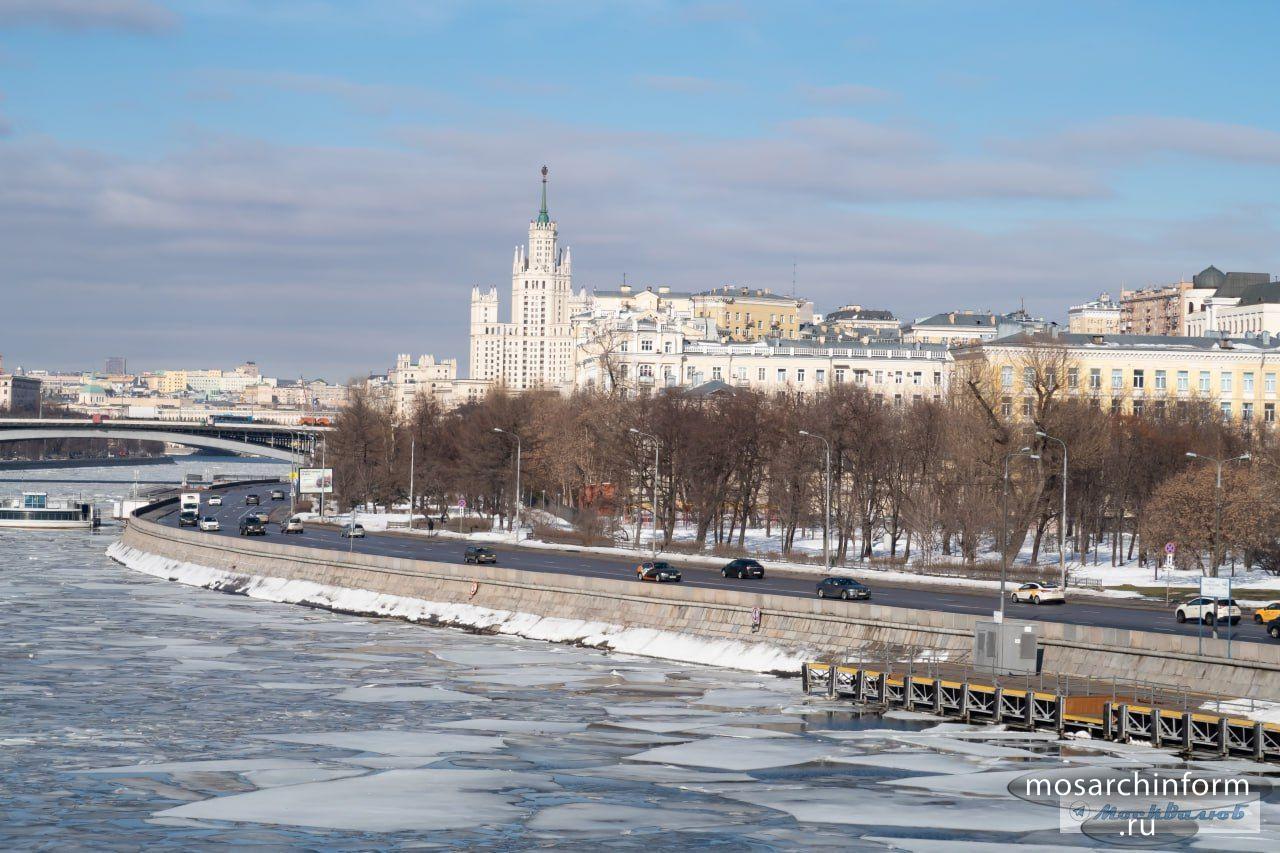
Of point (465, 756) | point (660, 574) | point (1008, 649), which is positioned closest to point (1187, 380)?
point (660, 574)

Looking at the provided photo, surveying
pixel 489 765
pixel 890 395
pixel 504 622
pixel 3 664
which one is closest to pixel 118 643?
pixel 3 664

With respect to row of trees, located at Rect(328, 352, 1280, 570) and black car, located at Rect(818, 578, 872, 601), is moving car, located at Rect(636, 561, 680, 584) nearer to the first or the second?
black car, located at Rect(818, 578, 872, 601)

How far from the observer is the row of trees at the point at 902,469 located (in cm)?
9612

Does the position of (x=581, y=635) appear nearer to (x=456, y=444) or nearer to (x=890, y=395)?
(x=456, y=444)

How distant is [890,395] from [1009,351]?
4064 cm

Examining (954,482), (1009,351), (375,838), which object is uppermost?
(1009,351)

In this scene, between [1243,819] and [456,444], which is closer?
[1243,819]

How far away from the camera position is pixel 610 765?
3934 cm

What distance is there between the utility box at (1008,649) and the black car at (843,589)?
20665 millimetres

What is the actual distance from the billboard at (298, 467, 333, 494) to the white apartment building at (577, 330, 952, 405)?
2782 cm

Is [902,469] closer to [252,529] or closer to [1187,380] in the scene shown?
[1187,380]

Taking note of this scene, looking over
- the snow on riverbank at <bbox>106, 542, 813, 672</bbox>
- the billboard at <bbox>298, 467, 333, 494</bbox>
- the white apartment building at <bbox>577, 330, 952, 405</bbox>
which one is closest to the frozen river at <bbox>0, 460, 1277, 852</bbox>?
the snow on riverbank at <bbox>106, 542, 813, 672</bbox>

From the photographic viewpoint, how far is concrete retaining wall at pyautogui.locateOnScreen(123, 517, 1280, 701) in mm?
47656

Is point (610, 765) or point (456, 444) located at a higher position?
point (456, 444)
